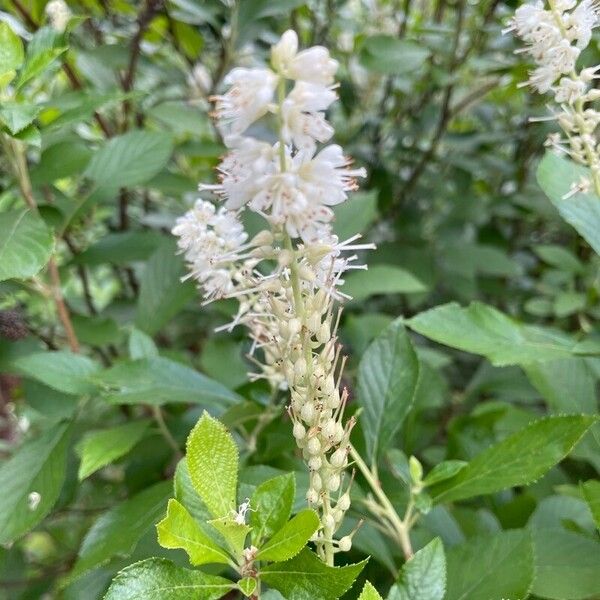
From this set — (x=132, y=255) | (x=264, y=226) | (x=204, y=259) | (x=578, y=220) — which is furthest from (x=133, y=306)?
(x=578, y=220)

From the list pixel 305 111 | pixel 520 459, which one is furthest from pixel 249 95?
pixel 520 459

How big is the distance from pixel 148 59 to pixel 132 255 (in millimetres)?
640

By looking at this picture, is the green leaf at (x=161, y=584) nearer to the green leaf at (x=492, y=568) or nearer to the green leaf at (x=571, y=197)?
the green leaf at (x=492, y=568)

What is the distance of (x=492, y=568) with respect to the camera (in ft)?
2.74

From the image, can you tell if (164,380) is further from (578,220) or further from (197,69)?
Answer: (197,69)

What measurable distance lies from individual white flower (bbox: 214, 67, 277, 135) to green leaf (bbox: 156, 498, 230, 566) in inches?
13.5

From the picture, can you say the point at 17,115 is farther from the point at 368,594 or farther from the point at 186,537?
the point at 368,594

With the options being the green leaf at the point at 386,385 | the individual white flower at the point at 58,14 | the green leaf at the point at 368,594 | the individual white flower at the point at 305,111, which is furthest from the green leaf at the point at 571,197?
the individual white flower at the point at 58,14

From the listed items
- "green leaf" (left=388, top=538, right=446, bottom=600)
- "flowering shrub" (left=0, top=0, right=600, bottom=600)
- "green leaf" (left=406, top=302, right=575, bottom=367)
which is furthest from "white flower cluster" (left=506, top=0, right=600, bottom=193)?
"green leaf" (left=388, top=538, right=446, bottom=600)

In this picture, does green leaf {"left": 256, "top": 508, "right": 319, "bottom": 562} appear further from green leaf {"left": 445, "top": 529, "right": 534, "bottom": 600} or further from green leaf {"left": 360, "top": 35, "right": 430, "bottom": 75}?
green leaf {"left": 360, "top": 35, "right": 430, "bottom": 75}

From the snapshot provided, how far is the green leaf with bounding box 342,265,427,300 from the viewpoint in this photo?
146 centimetres

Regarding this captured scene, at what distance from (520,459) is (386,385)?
236mm

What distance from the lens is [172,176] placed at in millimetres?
1571

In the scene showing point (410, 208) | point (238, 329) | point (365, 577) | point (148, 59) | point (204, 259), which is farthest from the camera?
point (410, 208)
